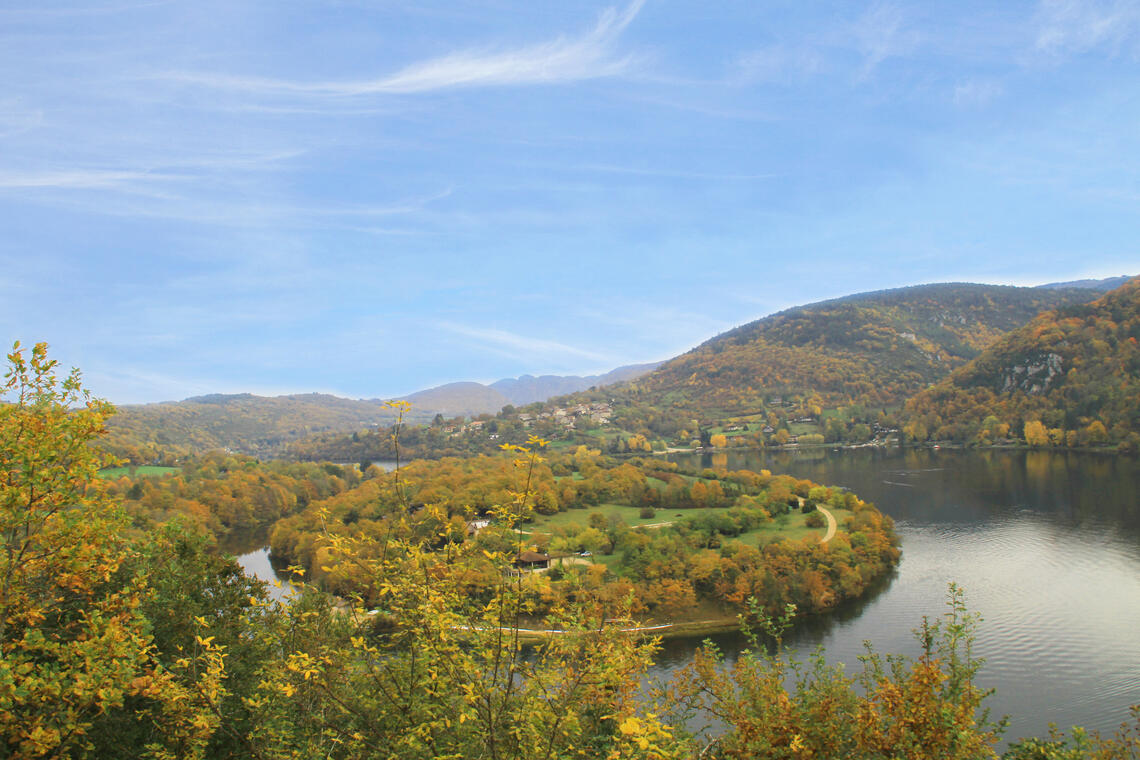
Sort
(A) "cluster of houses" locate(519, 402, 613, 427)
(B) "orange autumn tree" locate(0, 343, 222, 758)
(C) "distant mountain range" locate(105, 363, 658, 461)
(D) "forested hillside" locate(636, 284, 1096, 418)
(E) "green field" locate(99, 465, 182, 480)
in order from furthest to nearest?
(D) "forested hillside" locate(636, 284, 1096, 418)
(A) "cluster of houses" locate(519, 402, 613, 427)
(C) "distant mountain range" locate(105, 363, 658, 461)
(E) "green field" locate(99, 465, 182, 480)
(B) "orange autumn tree" locate(0, 343, 222, 758)

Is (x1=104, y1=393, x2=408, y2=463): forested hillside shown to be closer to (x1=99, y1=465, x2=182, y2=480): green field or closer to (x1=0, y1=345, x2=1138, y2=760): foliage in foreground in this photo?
(x1=99, y1=465, x2=182, y2=480): green field

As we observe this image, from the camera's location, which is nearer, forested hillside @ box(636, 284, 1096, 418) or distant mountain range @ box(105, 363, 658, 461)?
distant mountain range @ box(105, 363, 658, 461)

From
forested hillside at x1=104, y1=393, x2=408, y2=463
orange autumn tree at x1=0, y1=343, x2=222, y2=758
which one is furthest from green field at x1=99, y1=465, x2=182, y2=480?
orange autumn tree at x1=0, y1=343, x2=222, y2=758

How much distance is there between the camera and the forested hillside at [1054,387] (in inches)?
2411

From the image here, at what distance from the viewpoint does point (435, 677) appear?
3.75 m

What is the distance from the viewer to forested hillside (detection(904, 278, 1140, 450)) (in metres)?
61.2

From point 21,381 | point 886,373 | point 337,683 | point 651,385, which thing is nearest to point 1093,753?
point 337,683

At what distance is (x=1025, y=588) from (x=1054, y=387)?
62.4m

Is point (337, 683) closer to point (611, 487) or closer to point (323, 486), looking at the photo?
point (611, 487)

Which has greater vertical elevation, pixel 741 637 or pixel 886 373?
pixel 886 373

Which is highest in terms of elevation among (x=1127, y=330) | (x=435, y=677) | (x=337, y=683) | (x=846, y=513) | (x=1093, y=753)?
(x=1127, y=330)

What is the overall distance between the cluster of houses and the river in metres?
65.1

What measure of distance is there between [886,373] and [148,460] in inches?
4763

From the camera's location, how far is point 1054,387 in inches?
2859
